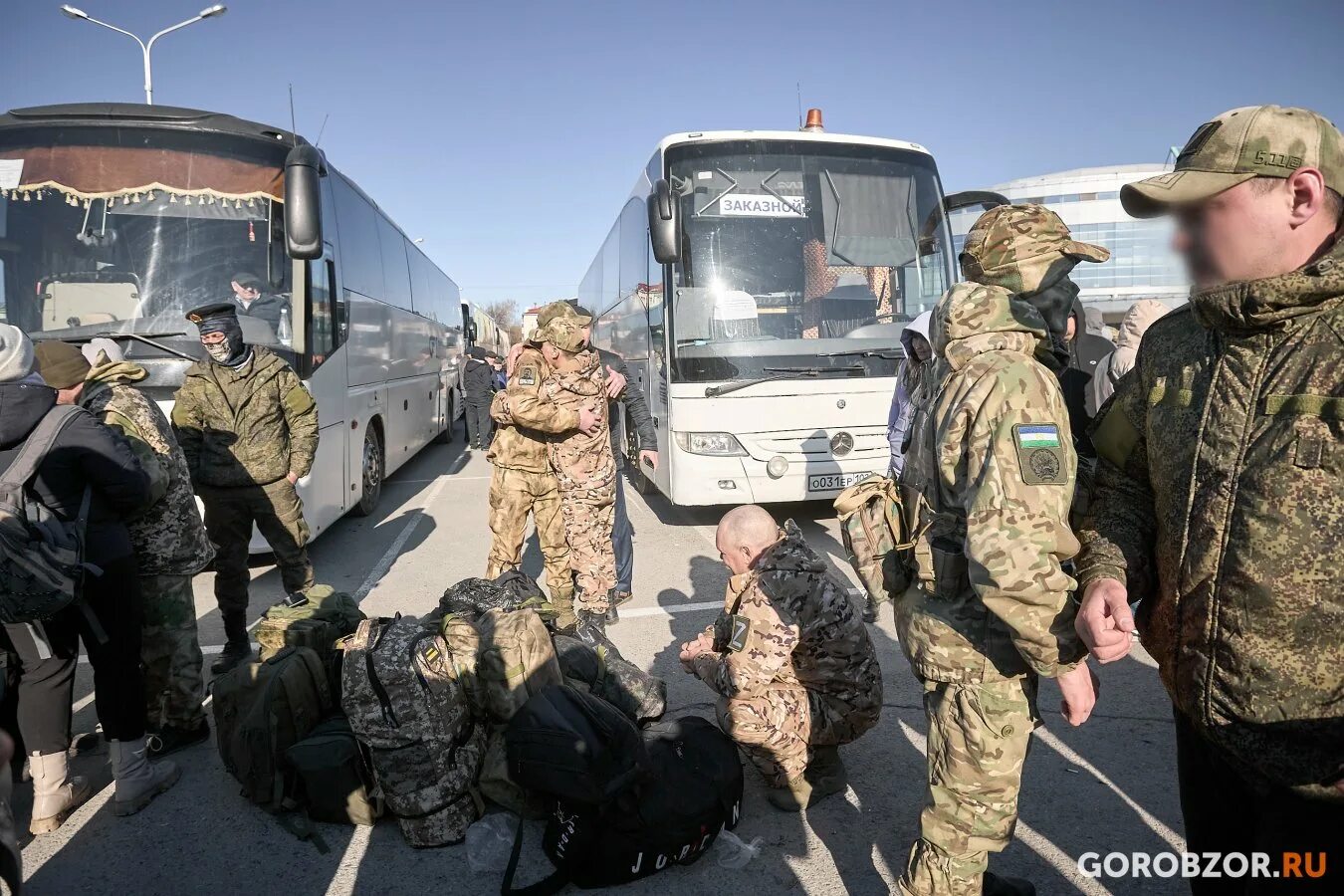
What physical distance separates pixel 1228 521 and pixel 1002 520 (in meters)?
0.42

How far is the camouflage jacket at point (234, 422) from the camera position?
4.36m

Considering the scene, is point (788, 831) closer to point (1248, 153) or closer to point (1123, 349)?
point (1248, 153)

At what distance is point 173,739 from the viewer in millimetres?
3488

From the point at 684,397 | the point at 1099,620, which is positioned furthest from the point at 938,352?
the point at 684,397

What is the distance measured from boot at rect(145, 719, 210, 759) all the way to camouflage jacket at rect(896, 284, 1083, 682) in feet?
10.8

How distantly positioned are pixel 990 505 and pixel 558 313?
11.3 ft

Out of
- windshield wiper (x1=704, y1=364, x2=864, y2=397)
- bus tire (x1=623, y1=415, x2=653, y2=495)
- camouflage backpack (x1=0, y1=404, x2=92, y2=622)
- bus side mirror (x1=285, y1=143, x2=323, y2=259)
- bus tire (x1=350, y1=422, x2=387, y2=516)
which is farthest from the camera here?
bus tire (x1=623, y1=415, x2=653, y2=495)

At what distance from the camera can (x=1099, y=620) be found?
1.62 meters

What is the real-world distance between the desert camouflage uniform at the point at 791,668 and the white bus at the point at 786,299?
11.8 feet

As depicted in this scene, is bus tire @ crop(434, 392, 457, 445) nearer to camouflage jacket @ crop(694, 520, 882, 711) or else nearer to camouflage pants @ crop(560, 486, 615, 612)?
camouflage pants @ crop(560, 486, 615, 612)

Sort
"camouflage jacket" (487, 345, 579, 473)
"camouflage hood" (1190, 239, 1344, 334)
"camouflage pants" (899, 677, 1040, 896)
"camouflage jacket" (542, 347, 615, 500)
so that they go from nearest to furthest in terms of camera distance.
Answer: "camouflage hood" (1190, 239, 1344, 334), "camouflage pants" (899, 677, 1040, 896), "camouflage jacket" (487, 345, 579, 473), "camouflage jacket" (542, 347, 615, 500)

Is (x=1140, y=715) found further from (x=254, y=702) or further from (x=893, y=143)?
(x=893, y=143)

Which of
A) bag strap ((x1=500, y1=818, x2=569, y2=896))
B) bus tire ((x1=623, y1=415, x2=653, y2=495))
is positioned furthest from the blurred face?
bus tire ((x1=623, y1=415, x2=653, y2=495))

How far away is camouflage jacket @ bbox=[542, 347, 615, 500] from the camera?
4805 millimetres
